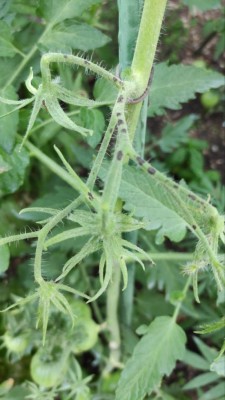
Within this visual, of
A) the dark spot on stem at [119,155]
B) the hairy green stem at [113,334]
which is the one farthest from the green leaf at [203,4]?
the dark spot on stem at [119,155]

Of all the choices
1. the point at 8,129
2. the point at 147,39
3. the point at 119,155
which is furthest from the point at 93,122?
the point at 119,155

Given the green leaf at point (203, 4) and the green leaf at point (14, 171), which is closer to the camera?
the green leaf at point (14, 171)

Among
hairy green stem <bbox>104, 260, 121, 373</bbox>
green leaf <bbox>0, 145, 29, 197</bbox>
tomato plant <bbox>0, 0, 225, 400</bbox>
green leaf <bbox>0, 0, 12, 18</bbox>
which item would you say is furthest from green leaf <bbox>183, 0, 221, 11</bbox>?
hairy green stem <bbox>104, 260, 121, 373</bbox>

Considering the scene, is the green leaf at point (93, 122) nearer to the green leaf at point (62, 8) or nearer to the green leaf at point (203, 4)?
the green leaf at point (62, 8)

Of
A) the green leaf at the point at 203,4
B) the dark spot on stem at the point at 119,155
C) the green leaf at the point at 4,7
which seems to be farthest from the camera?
the green leaf at the point at 203,4

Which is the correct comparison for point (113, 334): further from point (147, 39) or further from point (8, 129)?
point (147, 39)

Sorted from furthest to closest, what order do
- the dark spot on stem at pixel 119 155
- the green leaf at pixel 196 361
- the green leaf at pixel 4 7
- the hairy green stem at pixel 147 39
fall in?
the green leaf at pixel 196 361 < the green leaf at pixel 4 7 < the hairy green stem at pixel 147 39 < the dark spot on stem at pixel 119 155

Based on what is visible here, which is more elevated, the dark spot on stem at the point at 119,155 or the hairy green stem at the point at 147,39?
the hairy green stem at the point at 147,39
